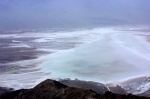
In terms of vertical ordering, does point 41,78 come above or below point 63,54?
below

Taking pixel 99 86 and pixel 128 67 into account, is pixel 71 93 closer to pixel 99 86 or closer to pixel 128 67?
pixel 99 86

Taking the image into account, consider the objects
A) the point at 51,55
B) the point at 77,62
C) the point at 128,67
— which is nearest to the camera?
the point at 128,67

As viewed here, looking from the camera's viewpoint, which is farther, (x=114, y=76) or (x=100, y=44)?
(x=100, y=44)

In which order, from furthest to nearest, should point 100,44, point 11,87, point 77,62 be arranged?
1. point 100,44
2. point 77,62
3. point 11,87

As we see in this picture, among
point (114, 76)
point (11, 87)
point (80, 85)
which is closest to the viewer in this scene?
point (80, 85)

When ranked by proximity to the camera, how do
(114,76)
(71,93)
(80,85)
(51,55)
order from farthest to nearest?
(51,55)
(114,76)
(80,85)
(71,93)

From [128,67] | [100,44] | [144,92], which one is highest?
[100,44]

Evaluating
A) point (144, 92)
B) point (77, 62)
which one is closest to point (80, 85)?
point (144, 92)

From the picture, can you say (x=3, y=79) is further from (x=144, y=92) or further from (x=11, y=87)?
(x=144, y=92)

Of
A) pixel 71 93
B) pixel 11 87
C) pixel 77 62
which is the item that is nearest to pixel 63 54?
pixel 77 62
